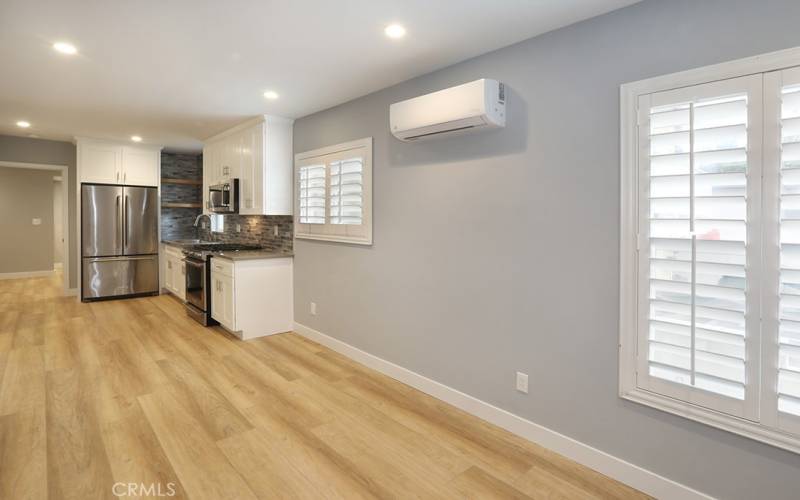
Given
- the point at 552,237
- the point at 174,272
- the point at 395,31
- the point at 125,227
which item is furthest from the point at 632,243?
the point at 125,227

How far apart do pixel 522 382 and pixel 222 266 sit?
3.46m

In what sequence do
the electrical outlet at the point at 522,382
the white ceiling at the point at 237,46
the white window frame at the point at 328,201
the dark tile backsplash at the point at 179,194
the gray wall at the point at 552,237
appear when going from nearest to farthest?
the gray wall at the point at 552,237 < the white ceiling at the point at 237,46 < the electrical outlet at the point at 522,382 < the white window frame at the point at 328,201 < the dark tile backsplash at the point at 179,194

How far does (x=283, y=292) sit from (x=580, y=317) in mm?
3366

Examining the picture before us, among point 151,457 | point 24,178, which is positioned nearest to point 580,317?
point 151,457

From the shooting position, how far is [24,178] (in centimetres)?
852

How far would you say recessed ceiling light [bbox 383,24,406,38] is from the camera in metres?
2.37

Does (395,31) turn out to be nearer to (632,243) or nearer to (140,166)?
(632,243)

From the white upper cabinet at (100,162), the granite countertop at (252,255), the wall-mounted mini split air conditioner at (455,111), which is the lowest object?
the granite countertop at (252,255)

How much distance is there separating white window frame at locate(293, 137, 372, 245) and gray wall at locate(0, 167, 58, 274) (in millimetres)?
7699

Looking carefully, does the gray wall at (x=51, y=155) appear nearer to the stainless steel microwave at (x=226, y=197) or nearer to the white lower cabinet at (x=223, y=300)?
the stainless steel microwave at (x=226, y=197)

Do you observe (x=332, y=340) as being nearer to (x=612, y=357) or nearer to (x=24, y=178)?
(x=612, y=357)

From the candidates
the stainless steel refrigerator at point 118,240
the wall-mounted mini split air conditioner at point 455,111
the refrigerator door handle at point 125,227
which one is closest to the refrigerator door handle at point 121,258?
the stainless steel refrigerator at point 118,240

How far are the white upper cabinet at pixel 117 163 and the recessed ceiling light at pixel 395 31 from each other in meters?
5.64

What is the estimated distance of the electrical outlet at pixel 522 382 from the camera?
2512 millimetres
